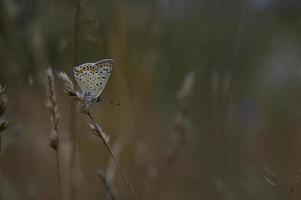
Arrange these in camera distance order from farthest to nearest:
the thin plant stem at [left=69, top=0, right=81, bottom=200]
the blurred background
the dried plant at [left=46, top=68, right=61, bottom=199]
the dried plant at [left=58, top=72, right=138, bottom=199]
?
the blurred background → the thin plant stem at [left=69, top=0, right=81, bottom=200] → the dried plant at [left=46, top=68, right=61, bottom=199] → the dried plant at [left=58, top=72, right=138, bottom=199]

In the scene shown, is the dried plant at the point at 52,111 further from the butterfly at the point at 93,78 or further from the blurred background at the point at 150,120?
the blurred background at the point at 150,120

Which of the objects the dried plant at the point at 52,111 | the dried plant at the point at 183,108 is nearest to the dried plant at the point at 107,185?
the dried plant at the point at 52,111

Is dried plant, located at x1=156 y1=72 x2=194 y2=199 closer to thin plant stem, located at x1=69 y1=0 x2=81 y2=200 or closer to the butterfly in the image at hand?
thin plant stem, located at x1=69 y1=0 x2=81 y2=200

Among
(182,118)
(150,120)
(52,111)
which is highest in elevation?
(52,111)

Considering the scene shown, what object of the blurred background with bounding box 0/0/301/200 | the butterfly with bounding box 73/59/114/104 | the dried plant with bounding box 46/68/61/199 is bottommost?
the blurred background with bounding box 0/0/301/200

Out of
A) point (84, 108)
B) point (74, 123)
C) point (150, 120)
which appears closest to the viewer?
point (84, 108)

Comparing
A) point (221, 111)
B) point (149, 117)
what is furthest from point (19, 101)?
point (221, 111)

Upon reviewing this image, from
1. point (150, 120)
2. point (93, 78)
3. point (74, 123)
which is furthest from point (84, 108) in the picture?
point (150, 120)

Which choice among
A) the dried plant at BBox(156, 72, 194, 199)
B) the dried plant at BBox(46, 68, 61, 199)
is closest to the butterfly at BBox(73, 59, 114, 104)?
the dried plant at BBox(46, 68, 61, 199)

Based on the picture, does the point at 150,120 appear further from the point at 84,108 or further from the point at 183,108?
the point at 84,108
